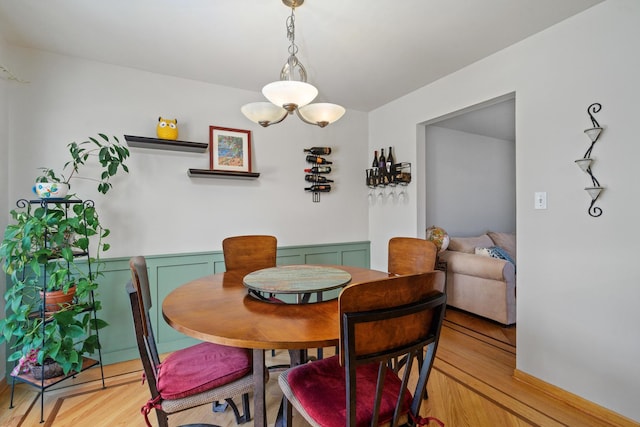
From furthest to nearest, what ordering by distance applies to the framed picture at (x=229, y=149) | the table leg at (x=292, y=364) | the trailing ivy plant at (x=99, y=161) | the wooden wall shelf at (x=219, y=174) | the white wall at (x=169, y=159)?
the framed picture at (x=229, y=149) < the wooden wall shelf at (x=219, y=174) < the white wall at (x=169, y=159) < the trailing ivy plant at (x=99, y=161) < the table leg at (x=292, y=364)

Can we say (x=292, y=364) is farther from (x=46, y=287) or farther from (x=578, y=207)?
(x=578, y=207)

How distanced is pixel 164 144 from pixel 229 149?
563mm

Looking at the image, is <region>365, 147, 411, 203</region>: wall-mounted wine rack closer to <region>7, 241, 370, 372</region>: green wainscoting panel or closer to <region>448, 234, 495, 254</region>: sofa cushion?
<region>448, 234, 495, 254</region>: sofa cushion

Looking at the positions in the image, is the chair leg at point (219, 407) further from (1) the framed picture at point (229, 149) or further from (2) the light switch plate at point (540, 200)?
(2) the light switch plate at point (540, 200)

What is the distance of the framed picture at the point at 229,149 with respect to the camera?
2.83 metres

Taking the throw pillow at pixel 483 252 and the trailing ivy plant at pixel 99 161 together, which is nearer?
the trailing ivy plant at pixel 99 161

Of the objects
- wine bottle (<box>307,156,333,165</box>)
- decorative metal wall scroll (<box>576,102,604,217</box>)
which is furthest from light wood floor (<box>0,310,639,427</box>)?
wine bottle (<box>307,156,333,165</box>)

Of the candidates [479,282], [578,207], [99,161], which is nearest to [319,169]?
[99,161]

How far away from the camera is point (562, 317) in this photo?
1918 mm

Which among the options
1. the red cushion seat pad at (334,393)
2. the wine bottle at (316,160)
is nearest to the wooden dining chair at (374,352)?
the red cushion seat pad at (334,393)

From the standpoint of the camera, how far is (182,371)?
4.44 feet

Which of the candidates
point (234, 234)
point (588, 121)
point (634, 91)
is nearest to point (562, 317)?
point (588, 121)

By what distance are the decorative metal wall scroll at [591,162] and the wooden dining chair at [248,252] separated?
2078 millimetres

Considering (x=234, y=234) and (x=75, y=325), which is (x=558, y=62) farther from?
(x=75, y=325)
